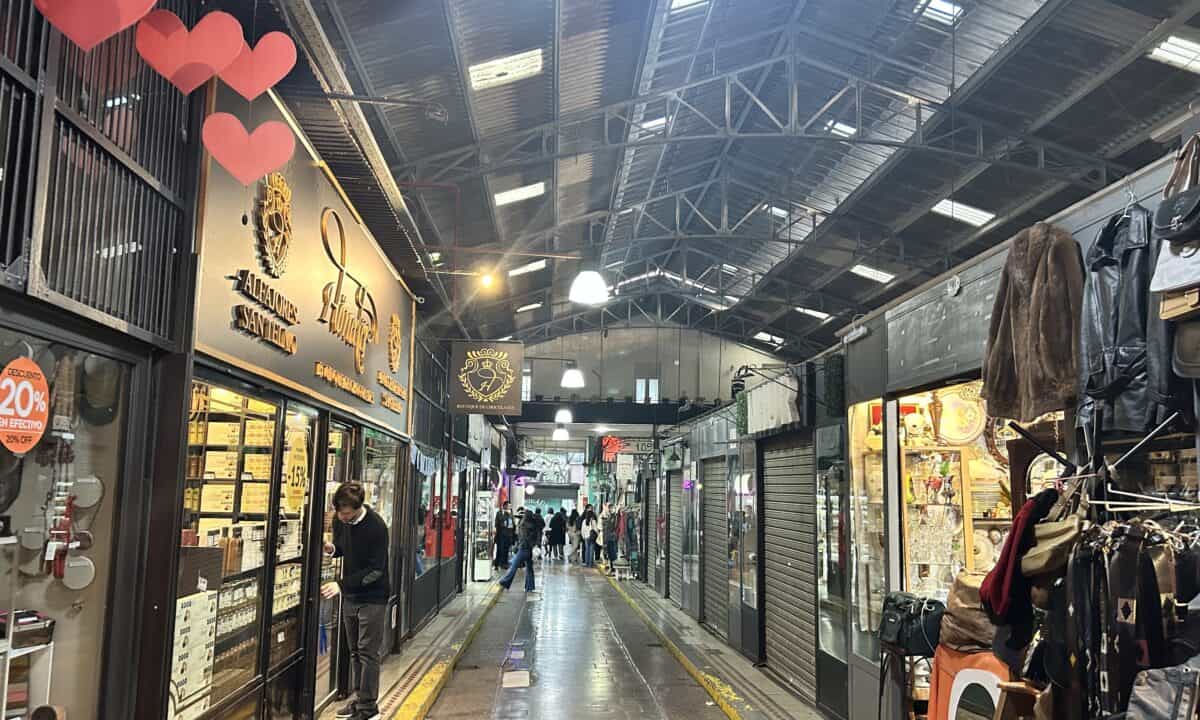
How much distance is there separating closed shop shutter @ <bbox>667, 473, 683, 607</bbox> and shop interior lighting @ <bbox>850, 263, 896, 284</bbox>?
18.1ft

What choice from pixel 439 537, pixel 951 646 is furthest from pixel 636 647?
pixel 951 646

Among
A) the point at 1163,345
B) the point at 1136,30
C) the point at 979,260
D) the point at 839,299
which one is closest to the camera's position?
the point at 1163,345

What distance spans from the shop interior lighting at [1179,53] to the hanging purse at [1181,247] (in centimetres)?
646

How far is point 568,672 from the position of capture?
9102 millimetres

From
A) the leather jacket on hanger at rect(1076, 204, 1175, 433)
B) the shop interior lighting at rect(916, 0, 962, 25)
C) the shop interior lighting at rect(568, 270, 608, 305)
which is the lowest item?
the leather jacket on hanger at rect(1076, 204, 1175, 433)

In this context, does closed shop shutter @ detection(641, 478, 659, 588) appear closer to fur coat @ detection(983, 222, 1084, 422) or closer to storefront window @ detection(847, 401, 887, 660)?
storefront window @ detection(847, 401, 887, 660)

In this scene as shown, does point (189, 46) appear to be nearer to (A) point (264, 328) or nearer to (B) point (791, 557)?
(A) point (264, 328)

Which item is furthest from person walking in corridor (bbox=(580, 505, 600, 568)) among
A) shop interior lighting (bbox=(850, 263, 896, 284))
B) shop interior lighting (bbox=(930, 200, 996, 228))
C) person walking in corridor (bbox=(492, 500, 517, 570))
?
shop interior lighting (bbox=(930, 200, 996, 228))

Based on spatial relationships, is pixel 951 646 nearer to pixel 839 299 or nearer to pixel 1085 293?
pixel 1085 293

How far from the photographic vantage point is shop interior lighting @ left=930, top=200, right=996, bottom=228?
42.3 ft

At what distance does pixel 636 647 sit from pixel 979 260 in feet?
24.8

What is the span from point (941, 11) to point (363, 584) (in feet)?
26.1

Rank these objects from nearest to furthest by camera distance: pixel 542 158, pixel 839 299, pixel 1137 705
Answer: pixel 1137 705, pixel 542 158, pixel 839 299

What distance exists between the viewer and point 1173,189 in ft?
9.23
